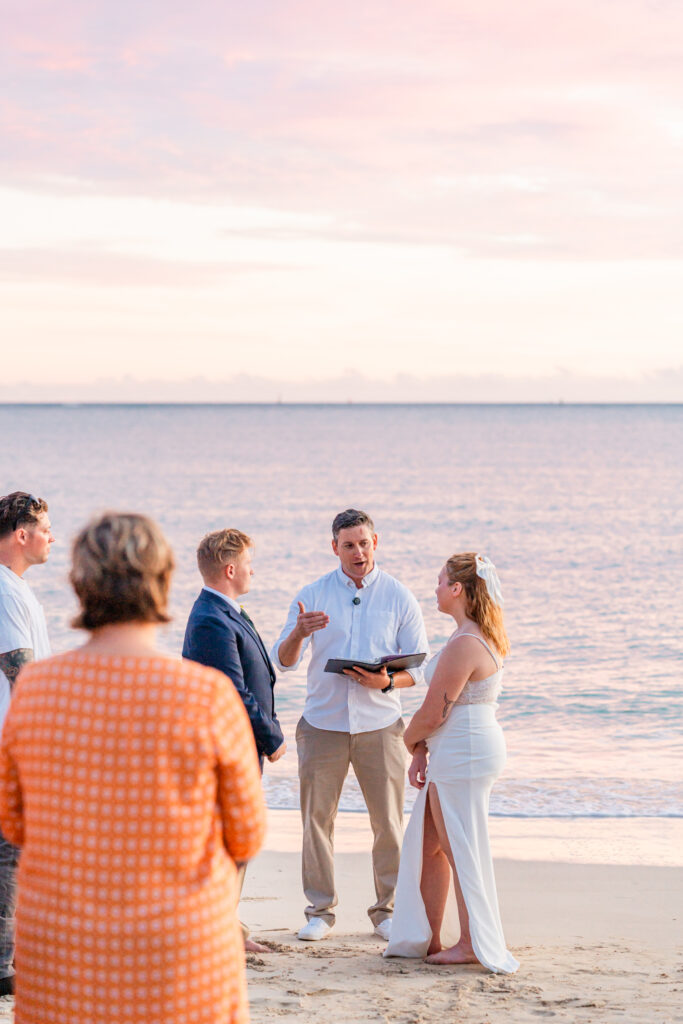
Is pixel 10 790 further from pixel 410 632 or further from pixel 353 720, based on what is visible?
pixel 410 632

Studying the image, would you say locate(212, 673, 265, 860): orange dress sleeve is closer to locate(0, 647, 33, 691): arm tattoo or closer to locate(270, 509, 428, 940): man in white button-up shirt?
locate(0, 647, 33, 691): arm tattoo

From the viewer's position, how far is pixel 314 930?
522cm

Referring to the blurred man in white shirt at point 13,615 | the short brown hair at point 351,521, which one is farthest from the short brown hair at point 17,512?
the short brown hair at point 351,521

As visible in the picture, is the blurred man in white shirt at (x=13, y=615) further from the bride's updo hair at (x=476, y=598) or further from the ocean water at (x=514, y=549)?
the bride's updo hair at (x=476, y=598)

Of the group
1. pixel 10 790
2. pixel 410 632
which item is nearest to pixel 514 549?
pixel 410 632

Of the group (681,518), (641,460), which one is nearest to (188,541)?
(681,518)

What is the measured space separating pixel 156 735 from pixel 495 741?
107 inches

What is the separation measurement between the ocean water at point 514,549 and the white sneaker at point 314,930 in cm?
228

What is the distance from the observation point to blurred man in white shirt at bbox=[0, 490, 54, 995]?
4.00m

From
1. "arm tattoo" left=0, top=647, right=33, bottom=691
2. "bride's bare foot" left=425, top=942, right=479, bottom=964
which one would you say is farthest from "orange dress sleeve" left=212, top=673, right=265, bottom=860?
"bride's bare foot" left=425, top=942, right=479, bottom=964

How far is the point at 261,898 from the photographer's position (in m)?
6.23

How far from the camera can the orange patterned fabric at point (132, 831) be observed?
2.18 meters

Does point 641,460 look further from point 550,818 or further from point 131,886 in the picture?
point 131,886

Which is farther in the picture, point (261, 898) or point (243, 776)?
point (261, 898)
